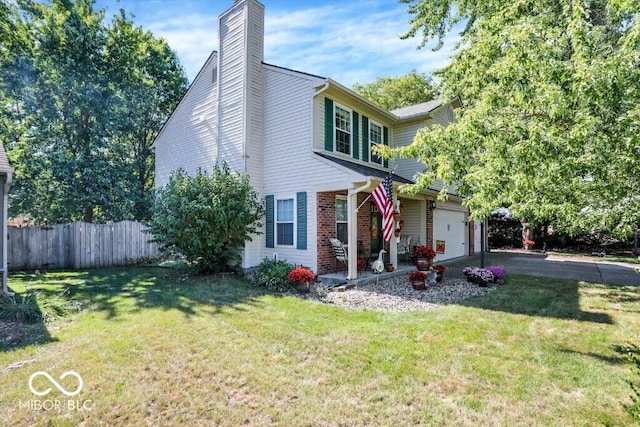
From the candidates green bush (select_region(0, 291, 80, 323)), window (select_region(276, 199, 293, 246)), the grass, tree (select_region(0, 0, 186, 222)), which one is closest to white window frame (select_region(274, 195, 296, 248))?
window (select_region(276, 199, 293, 246))

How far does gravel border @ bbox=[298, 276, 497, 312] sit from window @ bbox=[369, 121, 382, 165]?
524cm

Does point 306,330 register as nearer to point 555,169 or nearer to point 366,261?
point 555,169

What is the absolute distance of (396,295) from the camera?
25.8 feet

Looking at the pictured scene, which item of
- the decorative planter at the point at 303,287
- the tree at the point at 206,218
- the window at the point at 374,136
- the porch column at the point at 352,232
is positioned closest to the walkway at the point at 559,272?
the porch column at the point at 352,232

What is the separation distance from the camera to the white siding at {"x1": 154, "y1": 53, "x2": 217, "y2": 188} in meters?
12.1

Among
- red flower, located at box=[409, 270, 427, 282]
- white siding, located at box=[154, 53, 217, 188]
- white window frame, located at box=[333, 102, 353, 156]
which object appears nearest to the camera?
red flower, located at box=[409, 270, 427, 282]

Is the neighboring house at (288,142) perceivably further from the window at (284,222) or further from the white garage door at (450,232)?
the white garage door at (450,232)

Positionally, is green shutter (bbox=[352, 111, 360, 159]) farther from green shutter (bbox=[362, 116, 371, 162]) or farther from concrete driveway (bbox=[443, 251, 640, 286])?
concrete driveway (bbox=[443, 251, 640, 286])

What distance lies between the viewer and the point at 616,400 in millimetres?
3379

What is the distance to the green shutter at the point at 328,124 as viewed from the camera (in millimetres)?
10352

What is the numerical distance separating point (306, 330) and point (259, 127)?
7497 millimetres

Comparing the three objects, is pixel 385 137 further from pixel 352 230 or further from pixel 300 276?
pixel 300 276

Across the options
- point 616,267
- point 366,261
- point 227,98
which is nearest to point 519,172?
point 366,261

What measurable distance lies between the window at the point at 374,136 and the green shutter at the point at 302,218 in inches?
157
